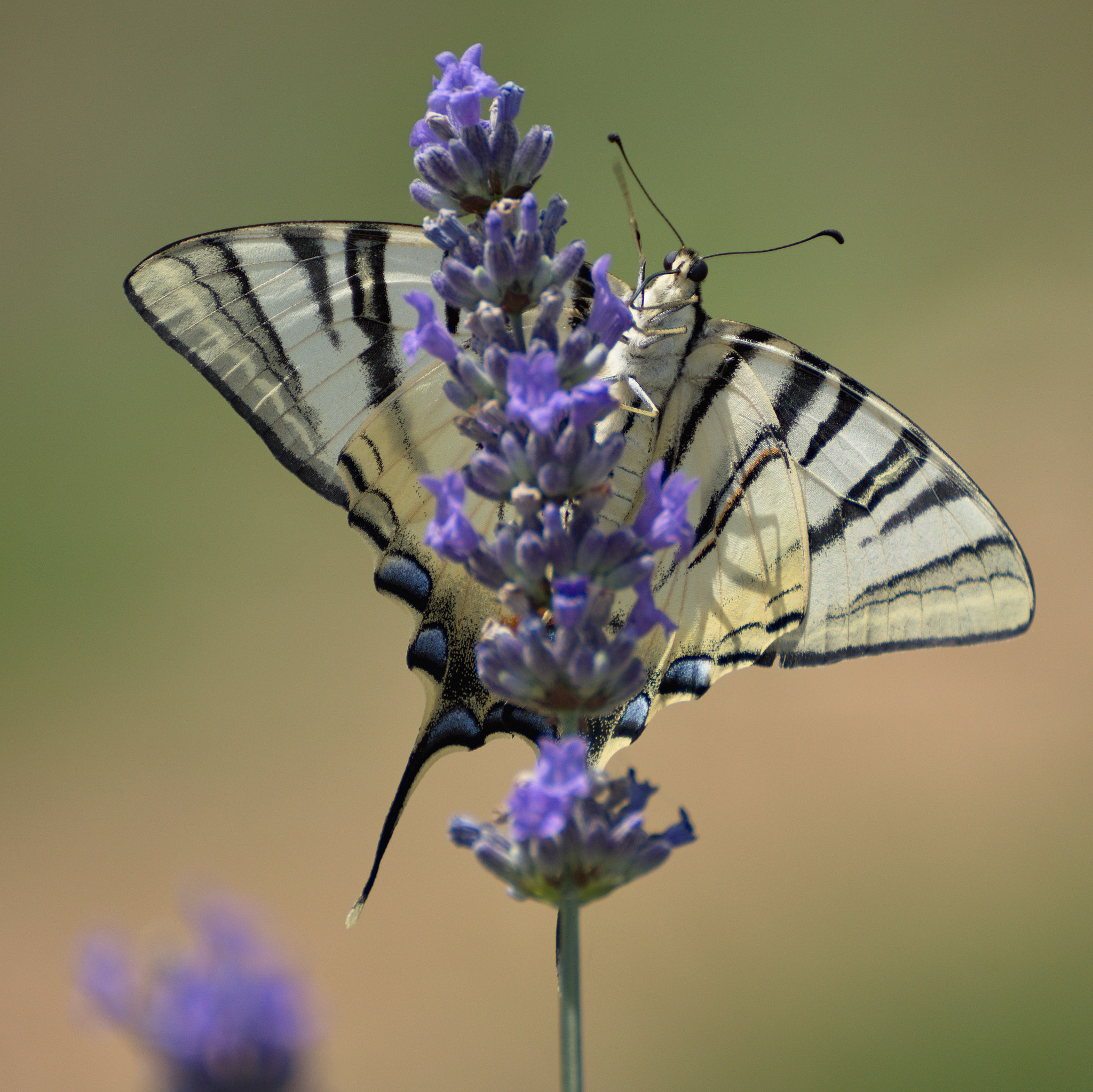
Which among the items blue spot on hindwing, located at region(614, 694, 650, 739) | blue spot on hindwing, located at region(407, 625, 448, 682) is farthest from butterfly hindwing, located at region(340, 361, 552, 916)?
blue spot on hindwing, located at region(614, 694, 650, 739)

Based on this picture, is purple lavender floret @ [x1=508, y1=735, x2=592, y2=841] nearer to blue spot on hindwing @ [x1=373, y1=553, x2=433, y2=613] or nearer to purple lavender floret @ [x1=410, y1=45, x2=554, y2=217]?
purple lavender floret @ [x1=410, y1=45, x2=554, y2=217]

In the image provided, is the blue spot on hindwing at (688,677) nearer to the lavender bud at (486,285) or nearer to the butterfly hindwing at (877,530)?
the butterfly hindwing at (877,530)

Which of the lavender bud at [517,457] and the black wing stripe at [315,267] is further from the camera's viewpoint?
the black wing stripe at [315,267]

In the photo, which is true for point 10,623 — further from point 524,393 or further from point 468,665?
point 524,393

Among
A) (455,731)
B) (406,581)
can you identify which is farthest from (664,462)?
(455,731)

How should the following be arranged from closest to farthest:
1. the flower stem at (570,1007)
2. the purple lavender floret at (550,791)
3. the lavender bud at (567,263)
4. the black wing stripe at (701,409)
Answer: the flower stem at (570,1007) → the purple lavender floret at (550,791) → the lavender bud at (567,263) → the black wing stripe at (701,409)

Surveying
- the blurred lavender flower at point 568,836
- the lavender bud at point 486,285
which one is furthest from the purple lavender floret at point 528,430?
the blurred lavender flower at point 568,836

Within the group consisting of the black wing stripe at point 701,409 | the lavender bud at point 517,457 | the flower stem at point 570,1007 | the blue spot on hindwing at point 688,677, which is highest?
the black wing stripe at point 701,409
